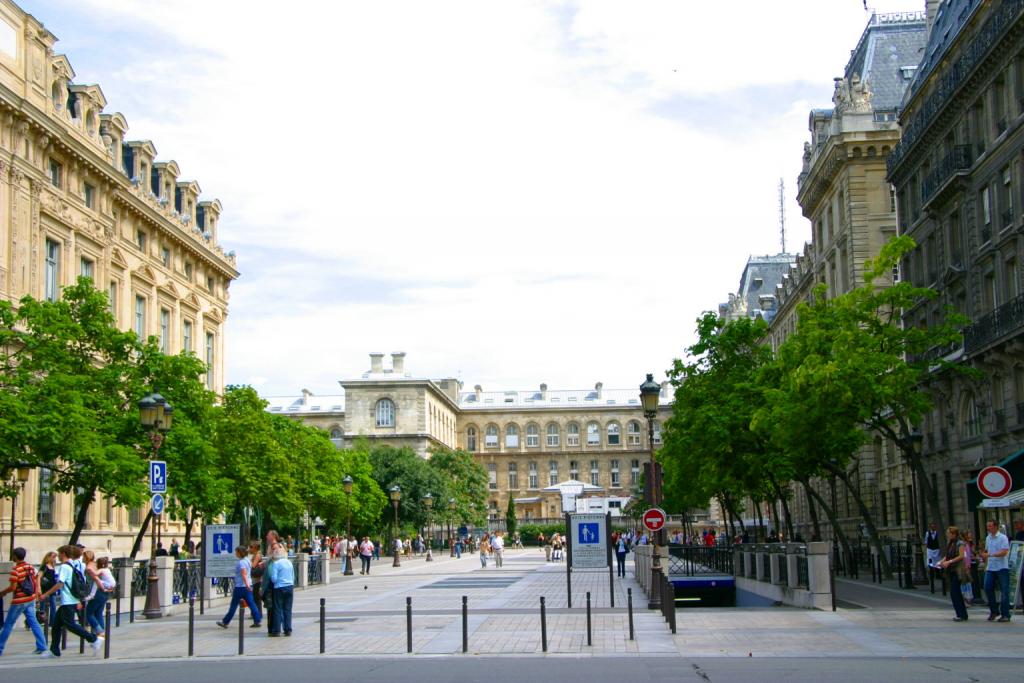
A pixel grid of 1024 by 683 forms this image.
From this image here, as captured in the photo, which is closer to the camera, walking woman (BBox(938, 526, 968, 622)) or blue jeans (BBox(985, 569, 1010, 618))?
blue jeans (BBox(985, 569, 1010, 618))

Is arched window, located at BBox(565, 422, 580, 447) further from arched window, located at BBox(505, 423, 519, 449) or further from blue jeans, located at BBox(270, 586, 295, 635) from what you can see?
blue jeans, located at BBox(270, 586, 295, 635)

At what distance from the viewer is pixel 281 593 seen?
921 inches

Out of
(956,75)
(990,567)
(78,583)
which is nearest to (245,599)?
(78,583)

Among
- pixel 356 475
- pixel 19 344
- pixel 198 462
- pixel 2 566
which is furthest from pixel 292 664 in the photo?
pixel 356 475

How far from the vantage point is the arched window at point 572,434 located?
493 feet

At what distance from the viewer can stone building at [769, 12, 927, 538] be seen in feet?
193

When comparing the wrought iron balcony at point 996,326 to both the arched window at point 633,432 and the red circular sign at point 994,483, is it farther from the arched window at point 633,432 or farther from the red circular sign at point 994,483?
the arched window at point 633,432

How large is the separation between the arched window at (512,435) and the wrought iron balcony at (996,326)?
359ft

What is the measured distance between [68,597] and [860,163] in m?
47.3

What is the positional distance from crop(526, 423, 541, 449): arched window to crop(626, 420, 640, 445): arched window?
35.4 feet

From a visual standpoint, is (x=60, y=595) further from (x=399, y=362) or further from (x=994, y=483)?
(x=399, y=362)

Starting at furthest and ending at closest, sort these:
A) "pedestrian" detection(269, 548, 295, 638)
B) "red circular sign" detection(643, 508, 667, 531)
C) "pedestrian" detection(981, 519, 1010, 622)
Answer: "red circular sign" detection(643, 508, 667, 531), "pedestrian" detection(269, 548, 295, 638), "pedestrian" detection(981, 519, 1010, 622)

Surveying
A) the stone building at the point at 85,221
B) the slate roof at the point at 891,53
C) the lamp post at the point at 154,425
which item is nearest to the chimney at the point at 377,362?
the stone building at the point at 85,221

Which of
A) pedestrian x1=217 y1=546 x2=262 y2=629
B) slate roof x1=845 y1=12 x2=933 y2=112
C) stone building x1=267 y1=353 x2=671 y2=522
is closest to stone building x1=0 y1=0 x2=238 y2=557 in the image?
pedestrian x1=217 y1=546 x2=262 y2=629
